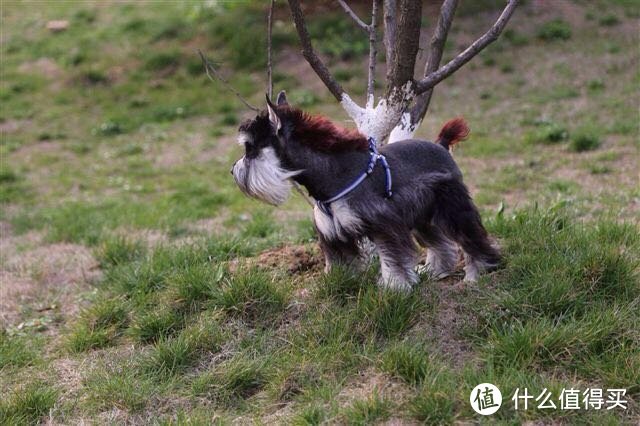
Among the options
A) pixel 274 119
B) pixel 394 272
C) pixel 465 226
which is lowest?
pixel 394 272

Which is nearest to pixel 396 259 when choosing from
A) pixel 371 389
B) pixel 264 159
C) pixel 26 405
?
pixel 371 389

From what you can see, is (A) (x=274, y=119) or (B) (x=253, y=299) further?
(B) (x=253, y=299)

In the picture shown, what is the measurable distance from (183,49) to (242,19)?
4.57 ft

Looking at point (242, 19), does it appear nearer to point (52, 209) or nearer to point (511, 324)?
point (52, 209)

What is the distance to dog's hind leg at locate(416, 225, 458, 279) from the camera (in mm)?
4688

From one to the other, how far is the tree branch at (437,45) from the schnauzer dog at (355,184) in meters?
0.73

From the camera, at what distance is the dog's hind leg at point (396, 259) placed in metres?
4.22

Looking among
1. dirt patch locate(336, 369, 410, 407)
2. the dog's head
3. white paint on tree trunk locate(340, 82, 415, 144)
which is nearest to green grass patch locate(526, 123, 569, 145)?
white paint on tree trunk locate(340, 82, 415, 144)

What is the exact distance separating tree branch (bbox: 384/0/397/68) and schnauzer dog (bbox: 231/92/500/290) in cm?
94

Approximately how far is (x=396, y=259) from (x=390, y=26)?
1842mm

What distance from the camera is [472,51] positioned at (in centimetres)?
469

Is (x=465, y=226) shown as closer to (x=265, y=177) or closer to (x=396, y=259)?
(x=396, y=259)

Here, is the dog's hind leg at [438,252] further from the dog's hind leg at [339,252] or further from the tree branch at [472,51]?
the tree branch at [472,51]

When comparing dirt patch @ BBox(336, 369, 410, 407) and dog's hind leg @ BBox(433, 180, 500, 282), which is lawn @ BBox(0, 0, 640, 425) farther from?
dog's hind leg @ BBox(433, 180, 500, 282)
